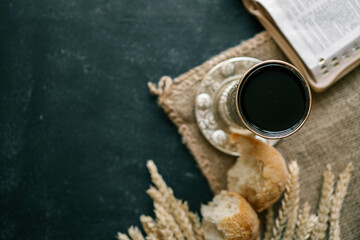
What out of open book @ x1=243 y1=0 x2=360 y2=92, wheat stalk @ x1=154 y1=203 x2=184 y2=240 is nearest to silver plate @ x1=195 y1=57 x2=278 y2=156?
open book @ x1=243 y1=0 x2=360 y2=92

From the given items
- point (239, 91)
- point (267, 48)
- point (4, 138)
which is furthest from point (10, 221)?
point (267, 48)

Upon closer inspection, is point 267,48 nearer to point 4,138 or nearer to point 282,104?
point 282,104

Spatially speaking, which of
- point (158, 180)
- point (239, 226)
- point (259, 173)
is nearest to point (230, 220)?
point (239, 226)

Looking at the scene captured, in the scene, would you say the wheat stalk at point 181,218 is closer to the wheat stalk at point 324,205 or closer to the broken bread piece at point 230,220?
the broken bread piece at point 230,220

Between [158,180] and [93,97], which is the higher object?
[93,97]

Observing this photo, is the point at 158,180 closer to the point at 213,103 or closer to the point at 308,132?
the point at 213,103
